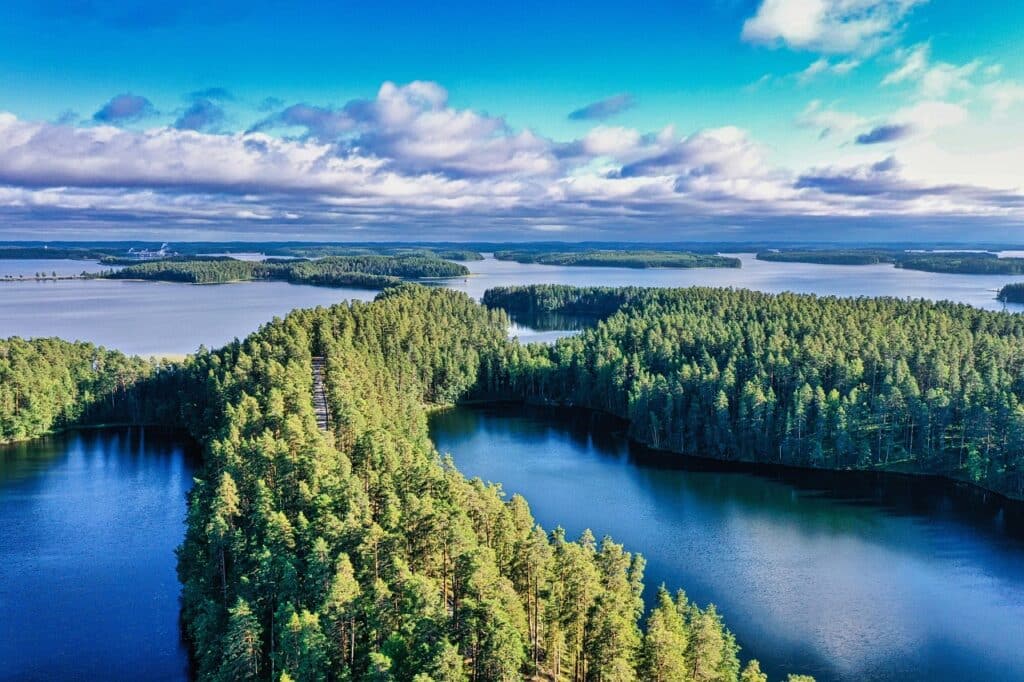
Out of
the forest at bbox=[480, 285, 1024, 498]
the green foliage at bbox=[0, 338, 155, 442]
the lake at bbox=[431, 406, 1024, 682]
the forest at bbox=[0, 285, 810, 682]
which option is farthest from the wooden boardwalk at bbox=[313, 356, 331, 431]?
the forest at bbox=[480, 285, 1024, 498]

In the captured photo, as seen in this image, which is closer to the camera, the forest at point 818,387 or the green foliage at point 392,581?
the green foliage at point 392,581

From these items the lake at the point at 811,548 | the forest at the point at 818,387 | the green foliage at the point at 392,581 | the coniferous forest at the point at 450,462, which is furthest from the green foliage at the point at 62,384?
the green foliage at the point at 392,581

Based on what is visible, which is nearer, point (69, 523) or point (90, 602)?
point (90, 602)

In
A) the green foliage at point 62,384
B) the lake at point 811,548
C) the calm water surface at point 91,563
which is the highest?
the green foliage at point 62,384

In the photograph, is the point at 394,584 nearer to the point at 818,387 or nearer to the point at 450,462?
the point at 450,462

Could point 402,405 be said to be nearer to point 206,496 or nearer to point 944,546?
point 206,496

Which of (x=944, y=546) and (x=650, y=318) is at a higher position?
(x=650, y=318)

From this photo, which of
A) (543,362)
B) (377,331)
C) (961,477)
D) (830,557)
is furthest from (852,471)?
(377,331)

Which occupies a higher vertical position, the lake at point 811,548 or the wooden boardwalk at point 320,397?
the wooden boardwalk at point 320,397

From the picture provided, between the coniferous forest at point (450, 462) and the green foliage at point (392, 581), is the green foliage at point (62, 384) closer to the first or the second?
the coniferous forest at point (450, 462)
